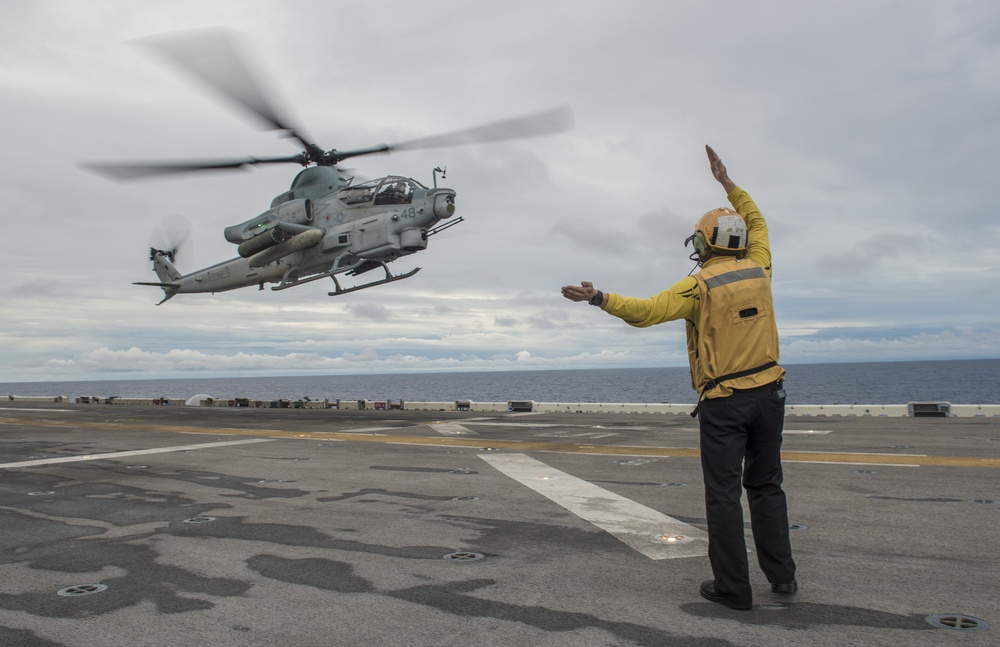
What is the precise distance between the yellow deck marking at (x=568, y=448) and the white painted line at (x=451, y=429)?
2.18 feet

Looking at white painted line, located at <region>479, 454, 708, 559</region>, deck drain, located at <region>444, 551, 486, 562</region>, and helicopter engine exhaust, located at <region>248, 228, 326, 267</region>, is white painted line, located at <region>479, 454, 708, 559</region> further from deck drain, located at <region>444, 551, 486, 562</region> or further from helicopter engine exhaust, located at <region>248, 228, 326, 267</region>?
helicopter engine exhaust, located at <region>248, 228, 326, 267</region>

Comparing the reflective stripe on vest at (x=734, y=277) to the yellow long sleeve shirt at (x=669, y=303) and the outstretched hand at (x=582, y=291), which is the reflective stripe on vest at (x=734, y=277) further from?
the outstretched hand at (x=582, y=291)

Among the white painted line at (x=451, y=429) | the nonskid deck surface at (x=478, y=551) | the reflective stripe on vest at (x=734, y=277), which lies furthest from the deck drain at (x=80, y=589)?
the white painted line at (x=451, y=429)

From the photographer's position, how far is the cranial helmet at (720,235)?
398 cm

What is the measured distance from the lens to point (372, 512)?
600cm

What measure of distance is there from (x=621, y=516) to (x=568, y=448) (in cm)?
494

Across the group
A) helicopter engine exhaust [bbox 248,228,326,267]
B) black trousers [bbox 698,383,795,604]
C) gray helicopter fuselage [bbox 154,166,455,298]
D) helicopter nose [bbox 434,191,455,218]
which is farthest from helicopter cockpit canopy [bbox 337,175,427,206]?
black trousers [bbox 698,383,795,604]

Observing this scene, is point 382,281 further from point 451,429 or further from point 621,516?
→ point 621,516

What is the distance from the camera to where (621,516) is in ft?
18.0

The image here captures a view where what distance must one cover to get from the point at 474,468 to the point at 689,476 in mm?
2686

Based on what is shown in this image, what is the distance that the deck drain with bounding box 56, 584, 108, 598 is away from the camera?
3.93 m

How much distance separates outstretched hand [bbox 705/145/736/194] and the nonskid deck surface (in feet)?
8.14

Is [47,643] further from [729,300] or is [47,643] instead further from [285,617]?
[729,300]

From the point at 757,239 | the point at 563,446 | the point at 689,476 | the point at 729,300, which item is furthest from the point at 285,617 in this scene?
the point at 563,446
